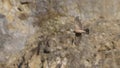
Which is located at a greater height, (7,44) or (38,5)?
(38,5)

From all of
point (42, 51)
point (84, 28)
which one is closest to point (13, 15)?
point (42, 51)

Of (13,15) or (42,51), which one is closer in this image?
(42,51)

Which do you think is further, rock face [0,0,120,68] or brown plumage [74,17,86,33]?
brown plumage [74,17,86,33]

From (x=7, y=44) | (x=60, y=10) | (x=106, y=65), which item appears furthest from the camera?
(x=60, y=10)

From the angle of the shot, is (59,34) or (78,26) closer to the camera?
(59,34)

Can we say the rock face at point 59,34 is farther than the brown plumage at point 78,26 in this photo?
No

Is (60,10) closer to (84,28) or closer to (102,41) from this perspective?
(84,28)

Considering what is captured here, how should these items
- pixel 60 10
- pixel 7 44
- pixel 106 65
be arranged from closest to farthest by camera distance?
pixel 106 65 < pixel 7 44 < pixel 60 10

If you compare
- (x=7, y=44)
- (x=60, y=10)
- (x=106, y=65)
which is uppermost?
(x=60, y=10)
